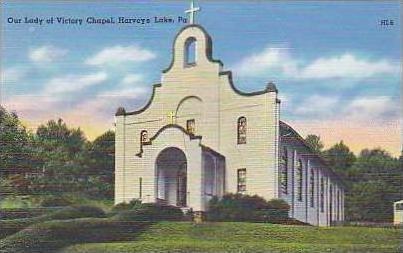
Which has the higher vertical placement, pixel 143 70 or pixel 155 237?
pixel 143 70

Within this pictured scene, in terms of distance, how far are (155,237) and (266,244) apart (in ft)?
2.84

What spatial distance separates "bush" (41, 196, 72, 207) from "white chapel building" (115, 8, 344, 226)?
409mm

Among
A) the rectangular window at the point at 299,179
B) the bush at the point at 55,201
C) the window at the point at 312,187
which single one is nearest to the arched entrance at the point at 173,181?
the bush at the point at 55,201

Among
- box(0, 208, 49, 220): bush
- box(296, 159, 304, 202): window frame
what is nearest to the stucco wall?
box(296, 159, 304, 202): window frame

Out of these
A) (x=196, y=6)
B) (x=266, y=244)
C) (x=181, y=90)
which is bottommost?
(x=266, y=244)

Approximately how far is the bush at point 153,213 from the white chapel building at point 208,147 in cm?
6

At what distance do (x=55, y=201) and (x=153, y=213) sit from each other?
783mm

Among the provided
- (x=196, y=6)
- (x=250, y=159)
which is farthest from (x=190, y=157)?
(x=196, y=6)

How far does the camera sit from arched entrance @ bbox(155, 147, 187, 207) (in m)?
8.07

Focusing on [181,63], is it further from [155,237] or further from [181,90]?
[155,237]

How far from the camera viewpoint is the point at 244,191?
316 inches

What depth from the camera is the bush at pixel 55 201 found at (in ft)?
26.5

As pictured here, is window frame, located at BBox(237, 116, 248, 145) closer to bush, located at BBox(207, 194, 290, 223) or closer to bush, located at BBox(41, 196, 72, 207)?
bush, located at BBox(207, 194, 290, 223)

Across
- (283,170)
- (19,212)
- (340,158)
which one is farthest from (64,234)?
(340,158)
